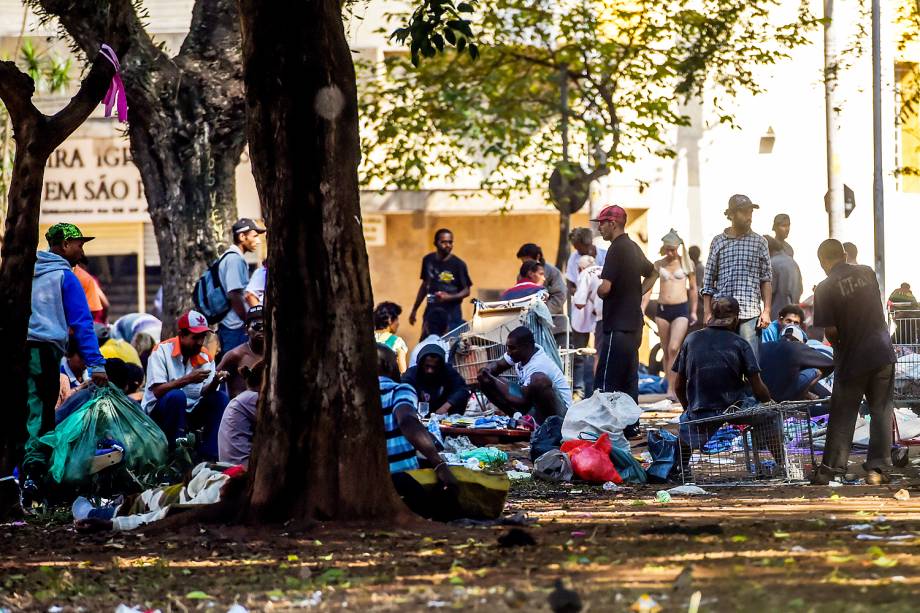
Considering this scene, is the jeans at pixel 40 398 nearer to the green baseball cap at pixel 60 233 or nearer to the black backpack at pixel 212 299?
the green baseball cap at pixel 60 233

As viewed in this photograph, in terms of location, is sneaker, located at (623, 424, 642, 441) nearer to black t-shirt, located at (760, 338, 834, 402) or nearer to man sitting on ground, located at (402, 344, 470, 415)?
black t-shirt, located at (760, 338, 834, 402)

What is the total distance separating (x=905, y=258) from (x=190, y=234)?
16542mm

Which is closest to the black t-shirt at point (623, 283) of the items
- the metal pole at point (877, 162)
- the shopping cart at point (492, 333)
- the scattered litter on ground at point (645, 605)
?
the shopping cart at point (492, 333)

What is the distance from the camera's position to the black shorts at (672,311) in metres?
17.4

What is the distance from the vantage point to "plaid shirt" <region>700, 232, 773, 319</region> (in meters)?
13.0

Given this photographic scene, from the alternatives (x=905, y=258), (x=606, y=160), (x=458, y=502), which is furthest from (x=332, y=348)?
(x=905, y=258)

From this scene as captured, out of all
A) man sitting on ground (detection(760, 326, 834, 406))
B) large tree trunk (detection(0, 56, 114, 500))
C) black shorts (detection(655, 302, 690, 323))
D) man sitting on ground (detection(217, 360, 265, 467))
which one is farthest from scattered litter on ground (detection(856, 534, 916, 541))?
black shorts (detection(655, 302, 690, 323))

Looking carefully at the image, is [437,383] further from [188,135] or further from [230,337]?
[188,135]

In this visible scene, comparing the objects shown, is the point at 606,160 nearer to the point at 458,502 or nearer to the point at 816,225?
the point at 816,225

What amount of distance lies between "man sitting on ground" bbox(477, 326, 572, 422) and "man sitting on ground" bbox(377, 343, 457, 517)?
3.99 m

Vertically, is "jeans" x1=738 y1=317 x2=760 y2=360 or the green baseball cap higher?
the green baseball cap

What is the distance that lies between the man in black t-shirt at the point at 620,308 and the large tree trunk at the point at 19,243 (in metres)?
5.15

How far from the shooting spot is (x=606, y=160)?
22.3 meters

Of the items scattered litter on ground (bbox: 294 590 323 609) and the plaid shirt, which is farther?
the plaid shirt
